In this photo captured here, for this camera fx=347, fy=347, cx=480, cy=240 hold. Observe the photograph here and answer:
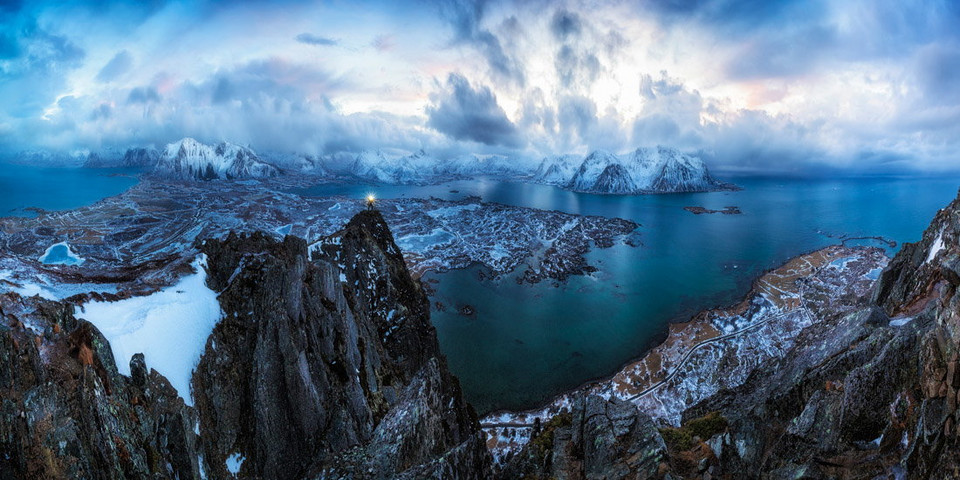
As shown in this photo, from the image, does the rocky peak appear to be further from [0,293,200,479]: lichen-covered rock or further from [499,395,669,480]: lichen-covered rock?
[0,293,200,479]: lichen-covered rock

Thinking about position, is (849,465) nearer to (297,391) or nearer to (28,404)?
(297,391)

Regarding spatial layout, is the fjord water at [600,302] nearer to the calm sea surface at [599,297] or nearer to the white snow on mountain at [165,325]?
the calm sea surface at [599,297]

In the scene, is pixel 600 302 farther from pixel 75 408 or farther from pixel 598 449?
pixel 75 408

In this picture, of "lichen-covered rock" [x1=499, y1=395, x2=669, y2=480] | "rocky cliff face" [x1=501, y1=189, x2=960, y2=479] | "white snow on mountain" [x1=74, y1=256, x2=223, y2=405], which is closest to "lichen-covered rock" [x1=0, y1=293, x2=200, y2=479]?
"white snow on mountain" [x1=74, y1=256, x2=223, y2=405]

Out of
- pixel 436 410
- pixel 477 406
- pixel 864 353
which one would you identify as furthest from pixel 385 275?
pixel 864 353

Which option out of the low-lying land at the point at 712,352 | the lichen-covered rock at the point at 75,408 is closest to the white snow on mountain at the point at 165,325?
the lichen-covered rock at the point at 75,408

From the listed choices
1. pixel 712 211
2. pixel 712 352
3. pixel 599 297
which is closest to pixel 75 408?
pixel 712 352
